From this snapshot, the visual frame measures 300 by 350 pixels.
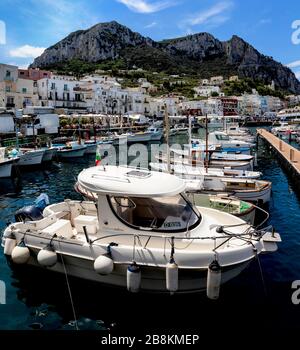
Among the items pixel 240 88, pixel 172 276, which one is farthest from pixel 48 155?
pixel 240 88

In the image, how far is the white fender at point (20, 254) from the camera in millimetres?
9977

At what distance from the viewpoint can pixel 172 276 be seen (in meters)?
8.59

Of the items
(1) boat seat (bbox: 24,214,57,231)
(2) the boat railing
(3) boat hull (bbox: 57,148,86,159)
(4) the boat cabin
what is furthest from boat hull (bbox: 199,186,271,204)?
(3) boat hull (bbox: 57,148,86,159)

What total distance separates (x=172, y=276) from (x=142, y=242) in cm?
155

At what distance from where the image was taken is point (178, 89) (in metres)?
165

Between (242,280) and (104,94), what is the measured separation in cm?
9322

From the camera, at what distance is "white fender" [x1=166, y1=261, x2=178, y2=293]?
8.56 metres

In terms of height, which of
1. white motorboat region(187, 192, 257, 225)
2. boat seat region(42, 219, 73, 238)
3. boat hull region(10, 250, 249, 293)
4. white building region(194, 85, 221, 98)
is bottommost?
boat hull region(10, 250, 249, 293)

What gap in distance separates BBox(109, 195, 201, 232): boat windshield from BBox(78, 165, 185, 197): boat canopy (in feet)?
1.38

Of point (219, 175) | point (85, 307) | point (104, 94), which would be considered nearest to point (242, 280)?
point (85, 307)

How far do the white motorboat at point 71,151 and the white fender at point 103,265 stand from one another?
3374 centimetres

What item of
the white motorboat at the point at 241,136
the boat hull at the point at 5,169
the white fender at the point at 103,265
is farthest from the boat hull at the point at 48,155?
the white fender at the point at 103,265

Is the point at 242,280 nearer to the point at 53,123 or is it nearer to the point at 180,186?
the point at 180,186

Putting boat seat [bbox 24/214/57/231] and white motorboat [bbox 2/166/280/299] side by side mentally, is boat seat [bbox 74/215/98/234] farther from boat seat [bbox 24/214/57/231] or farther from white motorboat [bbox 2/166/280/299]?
boat seat [bbox 24/214/57/231]
